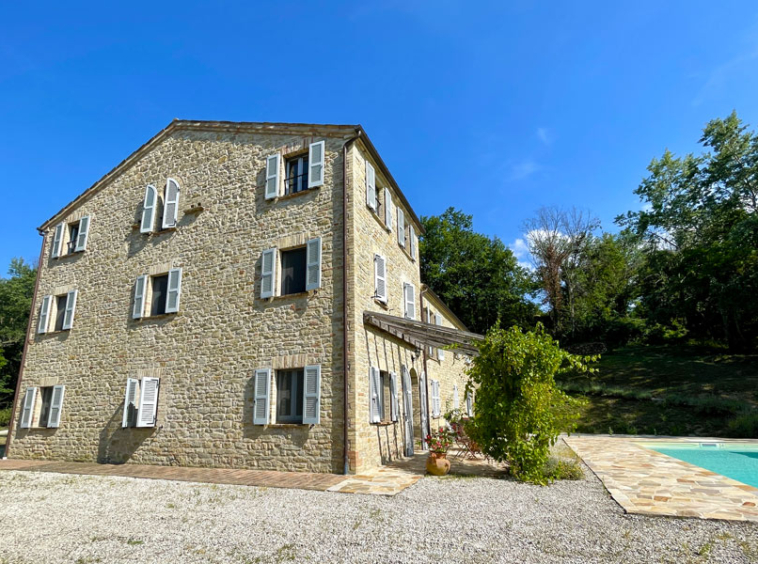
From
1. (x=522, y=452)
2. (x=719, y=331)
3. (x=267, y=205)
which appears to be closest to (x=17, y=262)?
(x=267, y=205)

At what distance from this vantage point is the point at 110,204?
13383mm

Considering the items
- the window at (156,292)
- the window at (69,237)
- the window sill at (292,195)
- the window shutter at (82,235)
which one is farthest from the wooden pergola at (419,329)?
the window at (69,237)

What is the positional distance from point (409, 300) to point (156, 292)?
713 cm

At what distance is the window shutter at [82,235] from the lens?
13.4 meters

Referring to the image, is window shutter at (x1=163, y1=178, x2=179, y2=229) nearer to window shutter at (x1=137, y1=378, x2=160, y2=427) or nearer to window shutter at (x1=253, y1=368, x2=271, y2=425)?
window shutter at (x1=137, y1=378, x2=160, y2=427)

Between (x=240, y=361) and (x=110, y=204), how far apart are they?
7509 mm

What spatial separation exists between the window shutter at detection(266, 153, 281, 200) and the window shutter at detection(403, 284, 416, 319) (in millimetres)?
4750

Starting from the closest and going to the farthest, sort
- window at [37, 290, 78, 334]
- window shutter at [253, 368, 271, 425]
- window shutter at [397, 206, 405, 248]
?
window shutter at [253, 368, 271, 425] → window at [37, 290, 78, 334] → window shutter at [397, 206, 405, 248]

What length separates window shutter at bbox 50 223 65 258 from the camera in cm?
1395

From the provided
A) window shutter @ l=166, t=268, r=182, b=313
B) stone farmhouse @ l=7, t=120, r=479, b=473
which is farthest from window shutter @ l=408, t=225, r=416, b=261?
window shutter @ l=166, t=268, r=182, b=313

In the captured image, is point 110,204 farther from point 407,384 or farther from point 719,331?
point 719,331

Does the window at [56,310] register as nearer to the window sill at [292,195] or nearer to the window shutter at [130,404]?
the window shutter at [130,404]

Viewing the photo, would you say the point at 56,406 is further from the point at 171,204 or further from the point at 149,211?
the point at 171,204

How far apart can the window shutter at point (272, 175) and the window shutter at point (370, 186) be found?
7.21 feet
